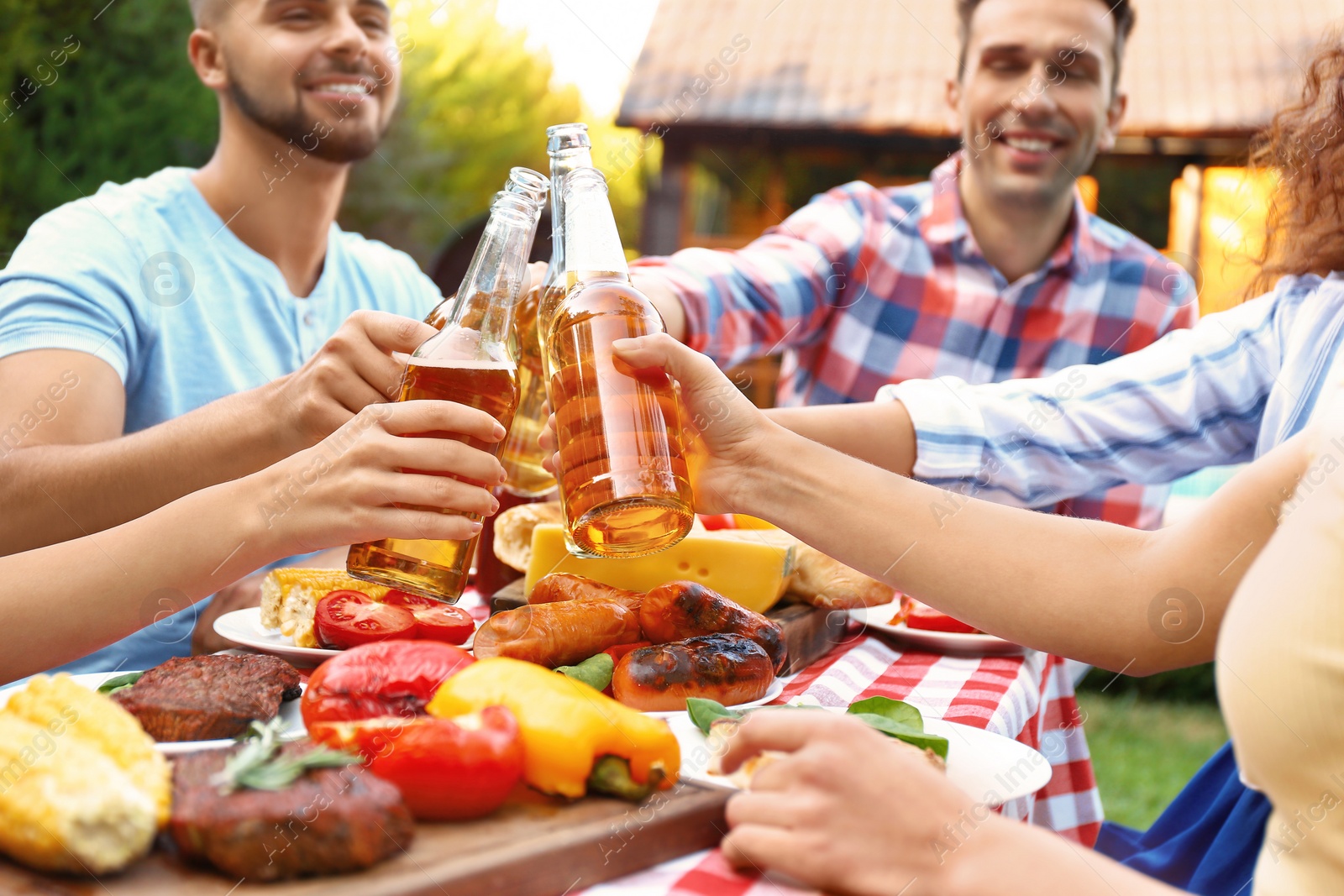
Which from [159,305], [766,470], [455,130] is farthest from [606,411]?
[455,130]

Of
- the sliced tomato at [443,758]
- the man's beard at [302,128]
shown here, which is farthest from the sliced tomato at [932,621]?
the man's beard at [302,128]

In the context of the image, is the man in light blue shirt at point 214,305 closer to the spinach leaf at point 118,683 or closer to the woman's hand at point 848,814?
the spinach leaf at point 118,683

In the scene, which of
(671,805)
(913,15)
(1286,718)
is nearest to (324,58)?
(671,805)

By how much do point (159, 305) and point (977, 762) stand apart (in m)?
2.15

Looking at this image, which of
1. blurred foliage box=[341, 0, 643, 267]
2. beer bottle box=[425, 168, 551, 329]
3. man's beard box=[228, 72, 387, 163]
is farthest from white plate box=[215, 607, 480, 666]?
blurred foliage box=[341, 0, 643, 267]

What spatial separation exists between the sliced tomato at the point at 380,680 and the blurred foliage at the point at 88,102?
6.50m

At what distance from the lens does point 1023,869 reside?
75 cm

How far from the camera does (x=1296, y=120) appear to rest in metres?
1.87

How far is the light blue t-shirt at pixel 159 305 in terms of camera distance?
2150 millimetres

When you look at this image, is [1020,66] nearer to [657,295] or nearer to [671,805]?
[657,295]

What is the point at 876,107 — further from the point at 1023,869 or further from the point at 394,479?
the point at 1023,869

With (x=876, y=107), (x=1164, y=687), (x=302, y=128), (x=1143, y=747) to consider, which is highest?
(x=876, y=107)

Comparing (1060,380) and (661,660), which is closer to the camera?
(661,660)

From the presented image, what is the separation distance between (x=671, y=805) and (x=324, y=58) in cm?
246
